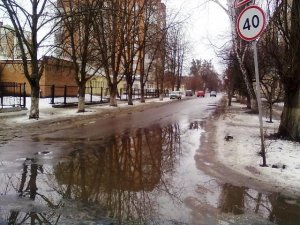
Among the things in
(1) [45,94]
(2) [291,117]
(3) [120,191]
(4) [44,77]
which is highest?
(4) [44,77]

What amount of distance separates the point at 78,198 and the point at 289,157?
217 inches

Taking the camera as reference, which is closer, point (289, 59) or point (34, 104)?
point (289, 59)

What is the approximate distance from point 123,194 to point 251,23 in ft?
14.8

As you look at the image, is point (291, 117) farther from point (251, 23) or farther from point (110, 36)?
point (110, 36)

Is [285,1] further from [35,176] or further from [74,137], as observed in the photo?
[35,176]

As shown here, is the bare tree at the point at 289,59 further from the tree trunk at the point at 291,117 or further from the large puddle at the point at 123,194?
the large puddle at the point at 123,194

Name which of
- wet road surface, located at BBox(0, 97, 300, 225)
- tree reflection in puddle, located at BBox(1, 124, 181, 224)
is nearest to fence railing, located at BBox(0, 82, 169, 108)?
wet road surface, located at BBox(0, 97, 300, 225)

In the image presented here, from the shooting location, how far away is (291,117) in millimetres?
12664

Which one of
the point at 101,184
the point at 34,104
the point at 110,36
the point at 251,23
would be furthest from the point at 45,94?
the point at 101,184

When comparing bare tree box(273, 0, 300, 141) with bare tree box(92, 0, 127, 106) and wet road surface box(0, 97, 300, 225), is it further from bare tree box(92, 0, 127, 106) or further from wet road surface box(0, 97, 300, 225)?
bare tree box(92, 0, 127, 106)

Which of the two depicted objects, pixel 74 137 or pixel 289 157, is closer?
pixel 289 157

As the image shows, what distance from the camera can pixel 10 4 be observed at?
18766 mm

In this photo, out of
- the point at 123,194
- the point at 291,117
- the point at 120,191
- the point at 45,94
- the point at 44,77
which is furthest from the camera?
the point at 44,77

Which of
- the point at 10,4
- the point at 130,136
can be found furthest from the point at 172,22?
the point at 130,136
